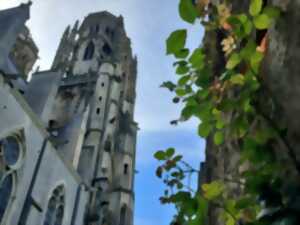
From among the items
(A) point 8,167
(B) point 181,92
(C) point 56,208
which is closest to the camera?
(B) point 181,92

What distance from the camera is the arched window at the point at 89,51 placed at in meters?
34.9

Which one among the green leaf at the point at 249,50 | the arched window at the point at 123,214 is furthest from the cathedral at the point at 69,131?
the green leaf at the point at 249,50

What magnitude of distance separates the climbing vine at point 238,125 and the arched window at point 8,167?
1311 cm

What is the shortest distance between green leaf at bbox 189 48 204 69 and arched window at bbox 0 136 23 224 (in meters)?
13.2

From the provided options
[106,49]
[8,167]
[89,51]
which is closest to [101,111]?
[89,51]

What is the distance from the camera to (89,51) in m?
35.9

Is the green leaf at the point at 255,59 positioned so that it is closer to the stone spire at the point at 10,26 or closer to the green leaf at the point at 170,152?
the green leaf at the point at 170,152

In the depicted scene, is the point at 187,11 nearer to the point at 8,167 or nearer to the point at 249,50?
the point at 249,50

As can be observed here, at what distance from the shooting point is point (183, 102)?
1.78 metres

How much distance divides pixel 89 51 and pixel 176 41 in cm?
3535

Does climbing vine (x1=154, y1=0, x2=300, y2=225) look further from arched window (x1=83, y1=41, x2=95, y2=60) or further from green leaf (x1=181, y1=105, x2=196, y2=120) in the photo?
arched window (x1=83, y1=41, x2=95, y2=60)

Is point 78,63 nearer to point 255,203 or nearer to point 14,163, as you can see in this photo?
point 14,163

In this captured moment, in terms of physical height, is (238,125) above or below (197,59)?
below

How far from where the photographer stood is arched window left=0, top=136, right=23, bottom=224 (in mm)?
13492
